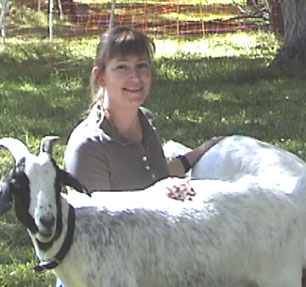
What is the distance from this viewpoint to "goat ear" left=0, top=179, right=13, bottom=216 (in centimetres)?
289

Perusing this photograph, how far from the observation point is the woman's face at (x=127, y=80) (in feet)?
12.0

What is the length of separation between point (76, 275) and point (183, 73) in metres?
7.37

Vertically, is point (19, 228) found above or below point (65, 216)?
below

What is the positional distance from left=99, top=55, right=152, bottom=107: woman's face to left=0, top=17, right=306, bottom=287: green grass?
1.10 metres

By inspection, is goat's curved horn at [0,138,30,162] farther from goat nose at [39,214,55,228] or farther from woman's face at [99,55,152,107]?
woman's face at [99,55,152,107]

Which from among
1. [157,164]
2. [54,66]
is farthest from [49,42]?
[157,164]

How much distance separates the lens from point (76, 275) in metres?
3.09

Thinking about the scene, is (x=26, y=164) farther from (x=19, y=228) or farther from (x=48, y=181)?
(x=19, y=228)

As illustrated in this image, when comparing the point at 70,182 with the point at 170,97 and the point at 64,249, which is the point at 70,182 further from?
the point at 170,97

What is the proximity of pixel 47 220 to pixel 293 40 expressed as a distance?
834cm

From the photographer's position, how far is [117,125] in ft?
12.4

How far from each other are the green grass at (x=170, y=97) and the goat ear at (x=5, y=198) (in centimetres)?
139

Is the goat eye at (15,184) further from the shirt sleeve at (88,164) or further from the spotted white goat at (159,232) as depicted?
the shirt sleeve at (88,164)

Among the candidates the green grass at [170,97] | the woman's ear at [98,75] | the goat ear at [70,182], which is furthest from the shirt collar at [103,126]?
the green grass at [170,97]
